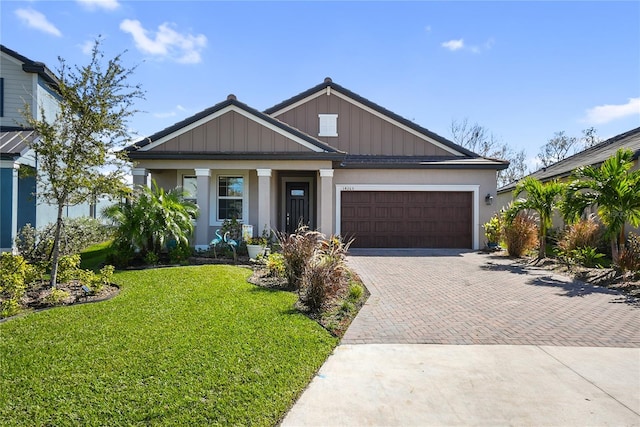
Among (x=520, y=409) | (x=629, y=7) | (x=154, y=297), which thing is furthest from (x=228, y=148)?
(x=629, y=7)

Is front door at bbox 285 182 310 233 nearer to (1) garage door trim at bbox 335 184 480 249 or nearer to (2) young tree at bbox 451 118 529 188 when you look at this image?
(1) garage door trim at bbox 335 184 480 249

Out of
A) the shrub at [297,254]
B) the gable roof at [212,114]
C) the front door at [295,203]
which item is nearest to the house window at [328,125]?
the front door at [295,203]

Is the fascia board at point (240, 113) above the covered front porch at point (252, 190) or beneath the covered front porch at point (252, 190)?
above

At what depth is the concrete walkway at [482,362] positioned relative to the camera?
3.13 meters

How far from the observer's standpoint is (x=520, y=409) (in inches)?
125

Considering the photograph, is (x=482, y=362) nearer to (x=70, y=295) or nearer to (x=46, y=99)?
(x=70, y=295)

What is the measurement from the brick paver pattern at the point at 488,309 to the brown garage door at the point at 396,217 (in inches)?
155

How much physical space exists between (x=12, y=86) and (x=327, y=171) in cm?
1185

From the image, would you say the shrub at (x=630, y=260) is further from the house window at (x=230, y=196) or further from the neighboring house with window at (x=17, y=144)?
the neighboring house with window at (x=17, y=144)

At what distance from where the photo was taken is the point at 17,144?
35.5ft

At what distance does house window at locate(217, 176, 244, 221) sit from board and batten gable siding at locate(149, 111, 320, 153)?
162cm

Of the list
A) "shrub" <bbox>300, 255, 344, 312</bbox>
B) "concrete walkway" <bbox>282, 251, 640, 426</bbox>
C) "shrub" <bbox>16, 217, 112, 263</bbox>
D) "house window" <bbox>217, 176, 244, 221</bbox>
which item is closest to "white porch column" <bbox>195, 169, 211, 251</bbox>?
"house window" <bbox>217, 176, 244, 221</bbox>

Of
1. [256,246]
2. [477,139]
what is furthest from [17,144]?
[477,139]

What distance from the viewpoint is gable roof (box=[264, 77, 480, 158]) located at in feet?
49.5
